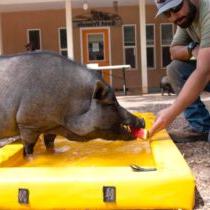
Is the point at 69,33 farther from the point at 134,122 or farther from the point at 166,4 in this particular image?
the point at 166,4

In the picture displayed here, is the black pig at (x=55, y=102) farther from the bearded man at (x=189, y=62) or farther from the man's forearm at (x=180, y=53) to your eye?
the man's forearm at (x=180, y=53)

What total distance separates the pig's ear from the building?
16.1 meters

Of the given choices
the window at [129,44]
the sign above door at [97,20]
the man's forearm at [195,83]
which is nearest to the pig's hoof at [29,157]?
the man's forearm at [195,83]

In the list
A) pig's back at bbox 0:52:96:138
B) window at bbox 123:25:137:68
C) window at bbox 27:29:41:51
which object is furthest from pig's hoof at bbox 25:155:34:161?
window at bbox 27:29:41:51

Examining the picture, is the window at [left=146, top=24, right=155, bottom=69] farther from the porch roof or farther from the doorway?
the porch roof

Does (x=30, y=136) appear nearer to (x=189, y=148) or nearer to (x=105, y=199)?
(x=105, y=199)

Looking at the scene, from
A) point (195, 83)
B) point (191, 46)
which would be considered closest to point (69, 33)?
point (191, 46)

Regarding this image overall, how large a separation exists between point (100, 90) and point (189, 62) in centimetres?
174

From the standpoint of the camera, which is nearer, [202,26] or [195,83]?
[195,83]

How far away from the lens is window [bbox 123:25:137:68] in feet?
68.6

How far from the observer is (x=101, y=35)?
68.0 ft

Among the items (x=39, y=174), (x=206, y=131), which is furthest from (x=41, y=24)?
(x=39, y=174)

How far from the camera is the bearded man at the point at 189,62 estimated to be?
3906 mm

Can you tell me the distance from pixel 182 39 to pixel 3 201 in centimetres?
287
